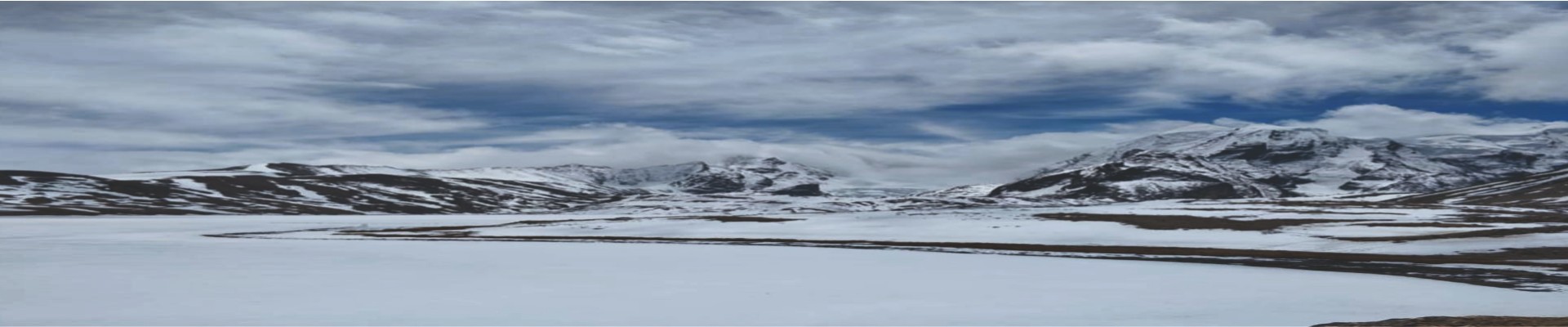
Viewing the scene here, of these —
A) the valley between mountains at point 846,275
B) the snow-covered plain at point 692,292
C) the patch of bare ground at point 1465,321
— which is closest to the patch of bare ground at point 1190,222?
the valley between mountains at point 846,275

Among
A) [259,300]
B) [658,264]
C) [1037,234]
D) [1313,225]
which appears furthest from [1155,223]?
[259,300]

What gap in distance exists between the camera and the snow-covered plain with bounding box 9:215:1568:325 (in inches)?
936

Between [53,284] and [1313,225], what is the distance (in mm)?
72902

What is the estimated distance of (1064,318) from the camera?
23859 millimetres

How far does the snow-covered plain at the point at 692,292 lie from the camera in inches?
936

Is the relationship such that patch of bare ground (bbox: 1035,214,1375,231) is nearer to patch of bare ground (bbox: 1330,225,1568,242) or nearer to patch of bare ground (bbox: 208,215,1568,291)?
patch of bare ground (bbox: 208,215,1568,291)

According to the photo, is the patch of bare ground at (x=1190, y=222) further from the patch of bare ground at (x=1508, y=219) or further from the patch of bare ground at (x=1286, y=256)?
the patch of bare ground at (x=1508, y=219)

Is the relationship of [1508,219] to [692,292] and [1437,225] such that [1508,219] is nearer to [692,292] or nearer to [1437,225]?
[1437,225]

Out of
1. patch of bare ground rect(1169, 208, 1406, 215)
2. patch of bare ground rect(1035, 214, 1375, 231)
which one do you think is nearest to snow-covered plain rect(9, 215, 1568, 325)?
patch of bare ground rect(1035, 214, 1375, 231)

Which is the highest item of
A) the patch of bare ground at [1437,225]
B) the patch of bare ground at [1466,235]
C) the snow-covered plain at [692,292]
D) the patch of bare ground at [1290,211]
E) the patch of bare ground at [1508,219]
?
the patch of bare ground at [1290,211]

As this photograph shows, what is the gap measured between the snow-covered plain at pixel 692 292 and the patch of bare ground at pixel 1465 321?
134cm

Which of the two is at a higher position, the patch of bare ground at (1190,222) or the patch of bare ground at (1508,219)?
the patch of bare ground at (1508,219)

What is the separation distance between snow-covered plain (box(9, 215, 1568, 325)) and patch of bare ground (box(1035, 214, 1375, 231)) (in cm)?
3949

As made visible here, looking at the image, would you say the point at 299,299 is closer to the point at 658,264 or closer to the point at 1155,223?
the point at 658,264
